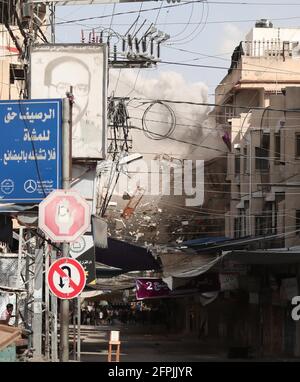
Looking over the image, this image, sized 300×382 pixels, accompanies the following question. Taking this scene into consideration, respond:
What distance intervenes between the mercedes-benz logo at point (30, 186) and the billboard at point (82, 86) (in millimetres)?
2583

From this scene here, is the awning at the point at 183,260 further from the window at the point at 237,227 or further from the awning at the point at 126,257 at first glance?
the window at the point at 237,227

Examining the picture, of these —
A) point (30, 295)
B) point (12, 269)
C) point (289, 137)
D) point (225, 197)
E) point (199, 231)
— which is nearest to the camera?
point (30, 295)

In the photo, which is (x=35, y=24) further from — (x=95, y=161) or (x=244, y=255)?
(x=244, y=255)

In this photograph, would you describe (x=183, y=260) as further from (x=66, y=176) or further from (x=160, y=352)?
(x=66, y=176)

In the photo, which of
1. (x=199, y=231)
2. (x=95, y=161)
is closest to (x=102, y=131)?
(x=95, y=161)

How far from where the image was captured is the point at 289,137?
3994 cm

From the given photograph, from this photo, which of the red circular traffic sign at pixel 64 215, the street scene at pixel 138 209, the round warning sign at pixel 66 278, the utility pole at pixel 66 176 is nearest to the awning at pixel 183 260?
the street scene at pixel 138 209

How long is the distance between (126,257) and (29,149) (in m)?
9.91

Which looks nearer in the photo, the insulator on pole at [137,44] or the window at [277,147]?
the insulator on pole at [137,44]

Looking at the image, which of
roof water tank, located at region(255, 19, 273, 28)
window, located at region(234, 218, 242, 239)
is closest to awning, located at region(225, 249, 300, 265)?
window, located at region(234, 218, 242, 239)

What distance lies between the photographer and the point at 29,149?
852 inches

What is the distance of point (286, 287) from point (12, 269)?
10.1 metres

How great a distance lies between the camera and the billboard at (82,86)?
A: 952 inches

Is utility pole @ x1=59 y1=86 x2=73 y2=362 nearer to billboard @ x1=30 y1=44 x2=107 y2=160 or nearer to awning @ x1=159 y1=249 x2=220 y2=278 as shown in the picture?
billboard @ x1=30 y1=44 x2=107 y2=160
